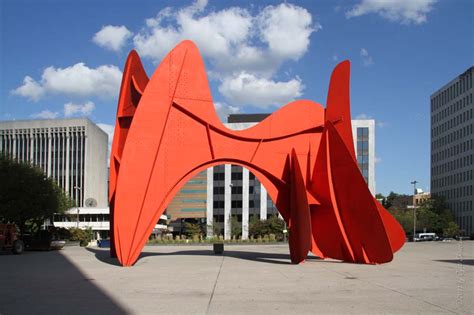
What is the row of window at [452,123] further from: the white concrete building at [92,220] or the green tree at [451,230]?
the white concrete building at [92,220]

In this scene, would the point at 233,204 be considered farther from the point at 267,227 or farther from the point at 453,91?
the point at 453,91

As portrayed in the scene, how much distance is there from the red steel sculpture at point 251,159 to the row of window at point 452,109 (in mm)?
71924

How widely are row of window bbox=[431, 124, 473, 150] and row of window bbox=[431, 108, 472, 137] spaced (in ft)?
3.82

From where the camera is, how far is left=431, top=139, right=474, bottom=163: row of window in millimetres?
88981

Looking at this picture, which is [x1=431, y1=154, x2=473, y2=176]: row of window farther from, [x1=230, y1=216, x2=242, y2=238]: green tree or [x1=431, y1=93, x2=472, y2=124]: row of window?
[x1=230, y1=216, x2=242, y2=238]: green tree

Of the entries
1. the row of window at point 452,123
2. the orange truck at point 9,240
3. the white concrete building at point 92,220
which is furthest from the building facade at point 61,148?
the row of window at point 452,123

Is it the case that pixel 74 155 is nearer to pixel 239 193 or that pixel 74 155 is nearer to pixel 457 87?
pixel 239 193

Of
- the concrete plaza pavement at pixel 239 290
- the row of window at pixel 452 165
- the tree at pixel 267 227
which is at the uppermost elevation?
the row of window at pixel 452 165

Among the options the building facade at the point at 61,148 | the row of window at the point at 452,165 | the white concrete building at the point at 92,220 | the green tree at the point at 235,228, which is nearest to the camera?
the green tree at the point at 235,228

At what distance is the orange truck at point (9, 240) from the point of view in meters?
32.3

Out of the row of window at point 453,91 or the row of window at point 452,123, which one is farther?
the row of window at point 452,123

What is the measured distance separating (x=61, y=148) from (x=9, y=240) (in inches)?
2701

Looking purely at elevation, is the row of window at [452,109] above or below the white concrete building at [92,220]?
above

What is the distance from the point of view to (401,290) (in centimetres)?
1377
